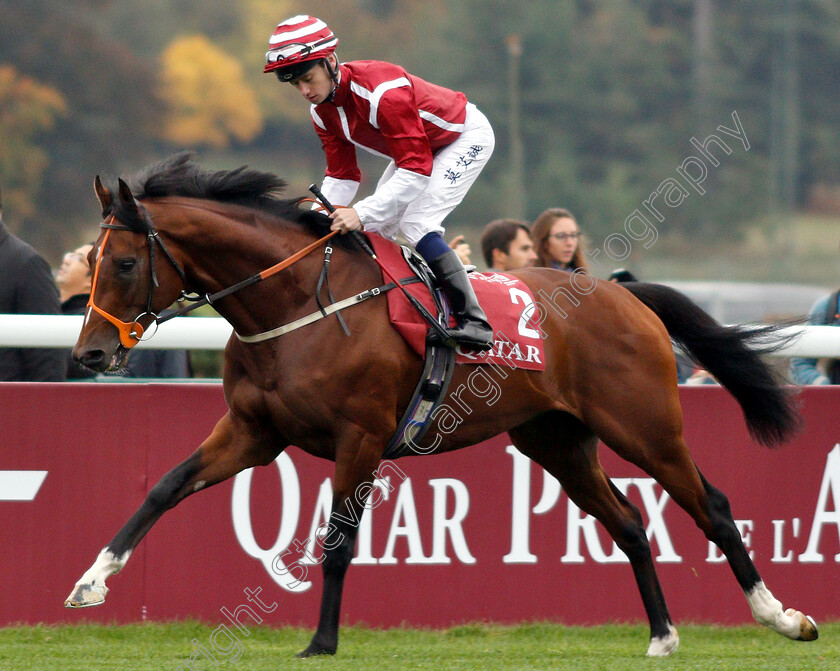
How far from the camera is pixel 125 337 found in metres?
4.10

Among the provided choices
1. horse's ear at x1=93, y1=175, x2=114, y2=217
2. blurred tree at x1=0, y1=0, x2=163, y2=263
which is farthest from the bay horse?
blurred tree at x1=0, y1=0, x2=163, y2=263

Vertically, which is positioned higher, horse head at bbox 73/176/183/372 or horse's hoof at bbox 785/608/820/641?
horse head at bbox 73/176/183/372

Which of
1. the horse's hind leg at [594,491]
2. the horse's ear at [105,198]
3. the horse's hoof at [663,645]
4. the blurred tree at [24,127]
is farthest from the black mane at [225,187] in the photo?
the blurred tree at [24,127]

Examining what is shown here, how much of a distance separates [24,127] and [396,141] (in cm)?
3413

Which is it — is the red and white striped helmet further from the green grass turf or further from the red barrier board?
the green grass turf

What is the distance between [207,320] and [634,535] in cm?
213

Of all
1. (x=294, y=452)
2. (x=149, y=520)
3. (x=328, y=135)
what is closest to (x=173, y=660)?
(x=149, y=520)

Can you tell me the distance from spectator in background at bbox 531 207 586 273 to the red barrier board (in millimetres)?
992

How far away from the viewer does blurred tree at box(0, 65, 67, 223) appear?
3522 centimetres

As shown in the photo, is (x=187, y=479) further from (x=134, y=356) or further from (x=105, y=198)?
(x=134, y=356)

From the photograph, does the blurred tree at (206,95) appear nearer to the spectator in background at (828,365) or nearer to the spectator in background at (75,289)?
the spectator in background at (75,289)

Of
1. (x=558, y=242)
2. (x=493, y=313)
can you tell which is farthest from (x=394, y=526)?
(x=558, y=242)

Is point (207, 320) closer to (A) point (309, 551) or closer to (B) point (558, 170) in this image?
(A) point (309, 551)

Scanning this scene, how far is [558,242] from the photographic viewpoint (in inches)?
245
